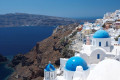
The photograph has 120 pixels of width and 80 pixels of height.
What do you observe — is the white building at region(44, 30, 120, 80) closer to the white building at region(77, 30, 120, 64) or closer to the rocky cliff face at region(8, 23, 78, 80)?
the white building at region(77, 30, 120, 64)

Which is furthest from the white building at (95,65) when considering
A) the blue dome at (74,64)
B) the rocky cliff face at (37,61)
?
the rocky cliff face at (37,61)

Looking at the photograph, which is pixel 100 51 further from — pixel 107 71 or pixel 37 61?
pixel 37 61

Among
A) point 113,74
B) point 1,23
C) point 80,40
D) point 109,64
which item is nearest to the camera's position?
point 113,74

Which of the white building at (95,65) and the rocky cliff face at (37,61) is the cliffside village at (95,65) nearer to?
the white building at (95,65)

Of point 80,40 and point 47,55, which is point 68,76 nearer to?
point 80,40

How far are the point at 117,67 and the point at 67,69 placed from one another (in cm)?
540

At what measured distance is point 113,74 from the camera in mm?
9469

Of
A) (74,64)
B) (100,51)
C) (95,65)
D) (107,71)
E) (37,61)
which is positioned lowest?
(37,61)

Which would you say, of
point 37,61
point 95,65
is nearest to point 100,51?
point 95,65

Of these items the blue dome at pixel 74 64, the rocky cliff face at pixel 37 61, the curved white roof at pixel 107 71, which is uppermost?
the curved white roof at pixel 107 71

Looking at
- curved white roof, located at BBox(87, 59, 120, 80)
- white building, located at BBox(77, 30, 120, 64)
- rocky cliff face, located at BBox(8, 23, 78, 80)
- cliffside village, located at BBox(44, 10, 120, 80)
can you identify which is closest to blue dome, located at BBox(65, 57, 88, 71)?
cliffside village, located at BBox(44, 10, 120, 80)

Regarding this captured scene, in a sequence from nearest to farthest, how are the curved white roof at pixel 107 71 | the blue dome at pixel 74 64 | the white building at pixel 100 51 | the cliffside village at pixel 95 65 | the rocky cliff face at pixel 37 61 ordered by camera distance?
the curved white roof at pixel 107 71 < the cliffside village at pixel 95 65 < the blue dome at pixel 74 64 < the white building at pixel 100 51 < the rocky cliff face at pixel 37 61

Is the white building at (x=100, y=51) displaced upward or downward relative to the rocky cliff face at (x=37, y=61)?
upward

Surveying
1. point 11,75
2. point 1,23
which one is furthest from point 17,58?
point 1,23
